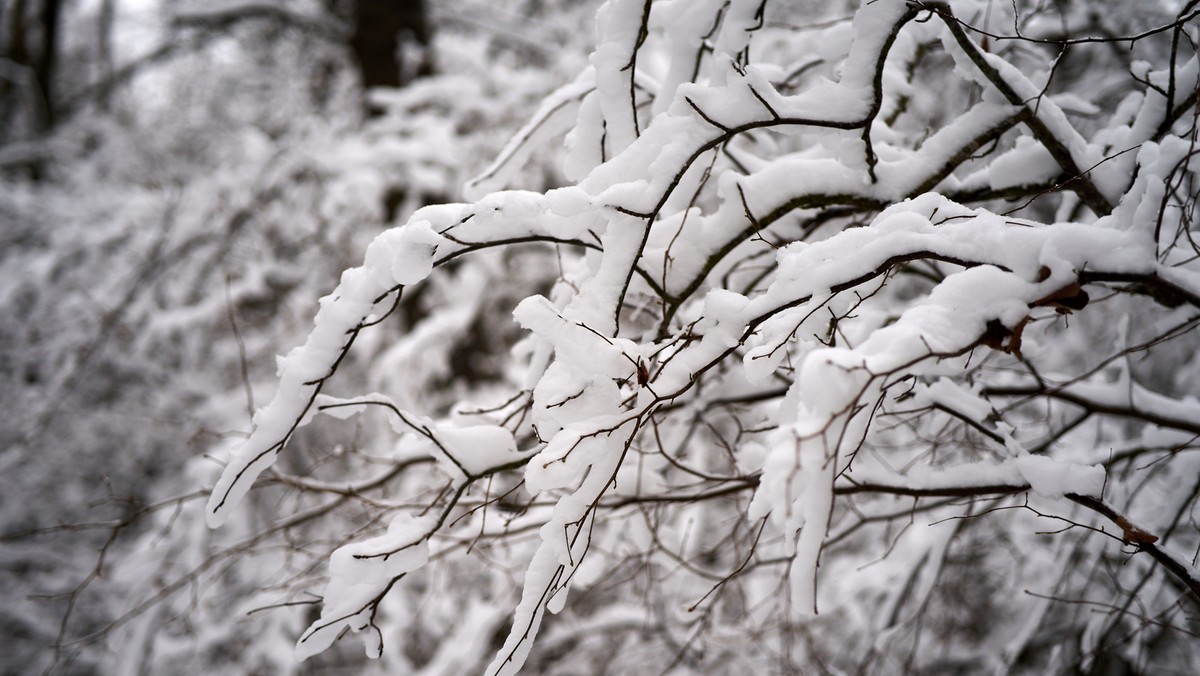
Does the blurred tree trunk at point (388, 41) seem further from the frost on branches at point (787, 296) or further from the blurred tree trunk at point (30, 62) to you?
the frost on branches at point (787, 296)

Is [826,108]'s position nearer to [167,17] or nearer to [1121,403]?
[1121,403]

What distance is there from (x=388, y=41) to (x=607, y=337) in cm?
511

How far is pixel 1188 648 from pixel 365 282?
3711mm

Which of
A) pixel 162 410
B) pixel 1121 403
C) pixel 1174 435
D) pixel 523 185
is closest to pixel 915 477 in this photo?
pixel 1121 403

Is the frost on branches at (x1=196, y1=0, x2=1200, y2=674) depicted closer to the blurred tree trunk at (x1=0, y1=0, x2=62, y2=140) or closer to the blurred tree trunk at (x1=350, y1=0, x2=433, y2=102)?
the blurred tree trunk at (x1=350, y1=0, x2=433, y2=102)

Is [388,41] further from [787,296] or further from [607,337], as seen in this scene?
[787,296]

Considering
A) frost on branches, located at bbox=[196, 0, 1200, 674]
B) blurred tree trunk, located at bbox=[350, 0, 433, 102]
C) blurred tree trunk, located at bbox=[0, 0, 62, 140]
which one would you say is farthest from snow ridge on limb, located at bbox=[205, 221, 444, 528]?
blurred tree trunk, located at bbox=[0, 0, 62, 140]

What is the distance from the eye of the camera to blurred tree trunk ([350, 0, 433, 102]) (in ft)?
16.3

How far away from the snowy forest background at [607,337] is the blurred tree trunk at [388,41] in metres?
0.04

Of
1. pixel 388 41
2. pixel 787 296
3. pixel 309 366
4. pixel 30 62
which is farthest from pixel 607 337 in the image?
pixel 30 62

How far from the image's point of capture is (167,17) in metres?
5.27

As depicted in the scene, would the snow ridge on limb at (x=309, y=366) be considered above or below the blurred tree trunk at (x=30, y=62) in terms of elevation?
above

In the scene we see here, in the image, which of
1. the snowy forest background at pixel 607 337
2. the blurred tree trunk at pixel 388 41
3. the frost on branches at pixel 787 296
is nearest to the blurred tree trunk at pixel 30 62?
the snowy forest background at pixel 607 337

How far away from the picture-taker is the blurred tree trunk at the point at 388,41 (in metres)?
4.97
